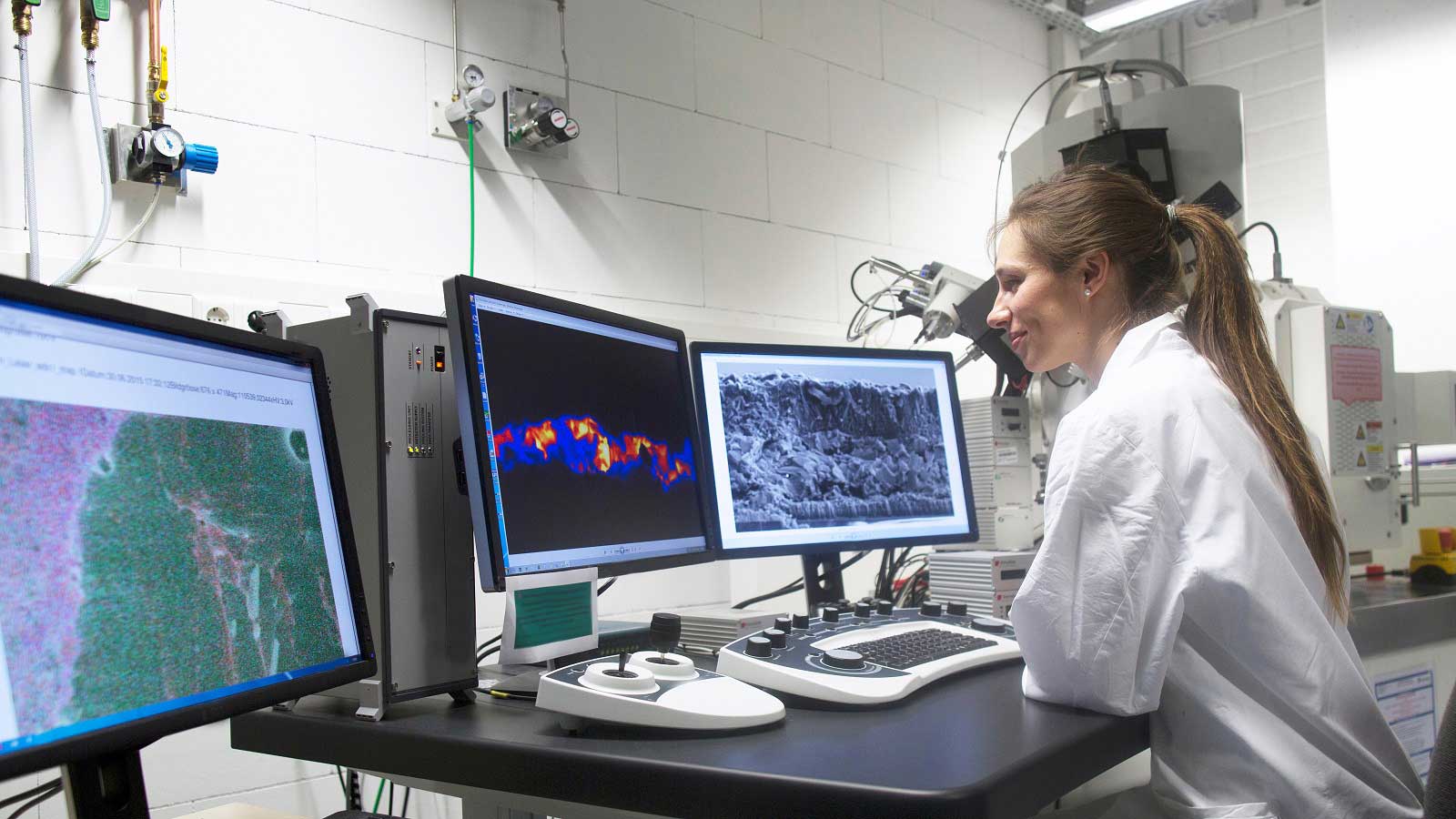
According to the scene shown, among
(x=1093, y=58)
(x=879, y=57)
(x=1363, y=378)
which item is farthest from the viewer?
(x=1093, y=58)

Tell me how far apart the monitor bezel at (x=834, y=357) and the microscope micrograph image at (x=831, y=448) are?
0.03 metres

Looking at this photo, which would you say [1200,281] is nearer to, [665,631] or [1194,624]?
[1194,624]

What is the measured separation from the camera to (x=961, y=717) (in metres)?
0.95

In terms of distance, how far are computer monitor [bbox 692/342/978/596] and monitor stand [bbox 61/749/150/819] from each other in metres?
0.90

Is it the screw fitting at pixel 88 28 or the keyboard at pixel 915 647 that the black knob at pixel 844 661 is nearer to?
the keyboard at pixel 915 647

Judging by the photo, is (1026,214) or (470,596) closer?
(470,596)

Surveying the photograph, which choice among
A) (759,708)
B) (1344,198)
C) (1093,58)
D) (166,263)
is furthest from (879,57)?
(759,708)

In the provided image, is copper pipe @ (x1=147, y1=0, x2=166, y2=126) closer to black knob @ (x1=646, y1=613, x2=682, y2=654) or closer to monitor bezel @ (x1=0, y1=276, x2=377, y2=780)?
monitor bezel @ (x1=0, y1=276, x2=377, y2=780)

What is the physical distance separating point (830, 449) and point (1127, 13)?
268 centimetres

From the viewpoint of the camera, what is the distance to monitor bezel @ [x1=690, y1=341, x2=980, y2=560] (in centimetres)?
154

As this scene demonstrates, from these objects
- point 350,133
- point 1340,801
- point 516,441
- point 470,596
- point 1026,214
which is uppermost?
point 350,133

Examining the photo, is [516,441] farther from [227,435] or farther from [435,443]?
[227,435]

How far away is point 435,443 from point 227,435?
1.05 ft

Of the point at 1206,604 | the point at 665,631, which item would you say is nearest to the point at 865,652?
the point at 665,631
